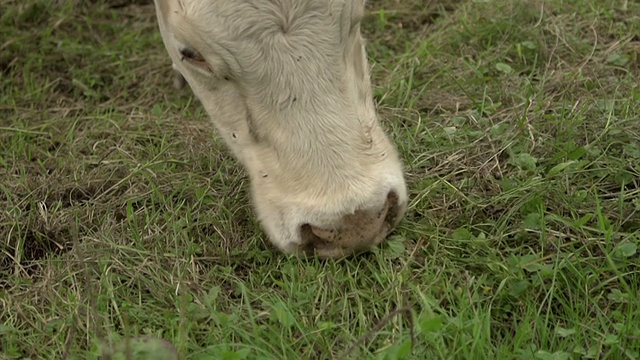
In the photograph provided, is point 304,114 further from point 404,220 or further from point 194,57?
point 404,220

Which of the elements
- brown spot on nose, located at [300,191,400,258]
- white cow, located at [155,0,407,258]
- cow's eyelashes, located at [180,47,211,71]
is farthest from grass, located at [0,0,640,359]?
cow's eyelashes, located at [180,47,211,71]

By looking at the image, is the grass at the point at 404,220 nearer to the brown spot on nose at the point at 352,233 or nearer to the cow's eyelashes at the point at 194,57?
the brown spot on nose at the point at 352,233

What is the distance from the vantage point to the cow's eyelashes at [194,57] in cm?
Answer: 305

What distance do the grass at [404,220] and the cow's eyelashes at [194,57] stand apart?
59 cm

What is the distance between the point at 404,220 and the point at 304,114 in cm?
62

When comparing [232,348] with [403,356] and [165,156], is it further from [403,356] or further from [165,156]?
[165,156]

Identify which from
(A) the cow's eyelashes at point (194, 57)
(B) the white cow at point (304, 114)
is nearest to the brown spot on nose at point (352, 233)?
(B) the white cow at point (304, 114)

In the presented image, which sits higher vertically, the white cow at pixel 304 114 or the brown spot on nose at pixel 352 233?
the white cow at pixel 304 114

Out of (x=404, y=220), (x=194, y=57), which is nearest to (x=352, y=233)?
(x=404, y=220)

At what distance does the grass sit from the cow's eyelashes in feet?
1.94

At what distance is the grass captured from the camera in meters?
2.80

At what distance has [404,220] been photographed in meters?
3.25

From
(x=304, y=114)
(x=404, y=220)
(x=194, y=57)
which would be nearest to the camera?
(x=304, y=114)

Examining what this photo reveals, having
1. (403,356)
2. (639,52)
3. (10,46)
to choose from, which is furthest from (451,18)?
(403,356)
